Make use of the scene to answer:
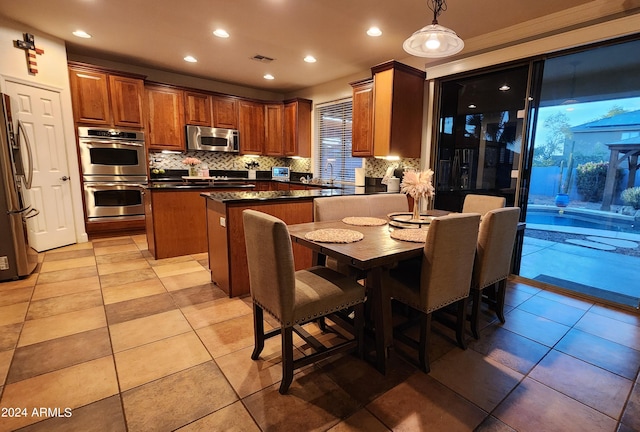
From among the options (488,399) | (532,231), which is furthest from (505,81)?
(488,399)

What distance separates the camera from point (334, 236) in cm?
189

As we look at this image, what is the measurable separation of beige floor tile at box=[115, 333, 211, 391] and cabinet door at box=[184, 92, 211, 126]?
14.1ft

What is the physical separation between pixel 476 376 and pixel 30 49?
5535 mm

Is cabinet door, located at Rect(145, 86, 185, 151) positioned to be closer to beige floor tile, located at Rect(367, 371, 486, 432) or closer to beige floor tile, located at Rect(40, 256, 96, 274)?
beige floor tile, located at Rect(40, 256, 96, 274)

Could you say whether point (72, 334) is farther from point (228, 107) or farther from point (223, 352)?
point (228, 107)

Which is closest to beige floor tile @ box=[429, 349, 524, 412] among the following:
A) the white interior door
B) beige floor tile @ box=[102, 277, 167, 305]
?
beige floor tile @ box=[102, 277, 167, 305]

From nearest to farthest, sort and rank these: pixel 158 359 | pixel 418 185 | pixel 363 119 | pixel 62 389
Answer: pixel 62 389, pixel 158 359, pixel 418 185, pixel 363 119

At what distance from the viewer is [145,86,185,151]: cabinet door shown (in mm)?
4969

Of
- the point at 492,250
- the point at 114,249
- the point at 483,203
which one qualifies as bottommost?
the point at 114,249

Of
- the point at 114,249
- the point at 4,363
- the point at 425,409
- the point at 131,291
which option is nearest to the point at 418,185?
the point at 425,409

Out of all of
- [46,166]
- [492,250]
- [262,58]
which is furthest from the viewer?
[262,58]

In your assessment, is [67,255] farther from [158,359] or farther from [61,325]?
[158,359]


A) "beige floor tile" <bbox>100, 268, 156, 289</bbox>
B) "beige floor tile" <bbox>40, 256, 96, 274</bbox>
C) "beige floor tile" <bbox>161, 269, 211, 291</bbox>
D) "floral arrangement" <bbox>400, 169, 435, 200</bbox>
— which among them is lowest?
"beige floor tile" <bbox>161, 269, 211, 291</bbox>

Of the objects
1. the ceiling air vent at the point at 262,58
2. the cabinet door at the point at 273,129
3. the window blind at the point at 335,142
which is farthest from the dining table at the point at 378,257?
the cabinet door at the point at 273,129
